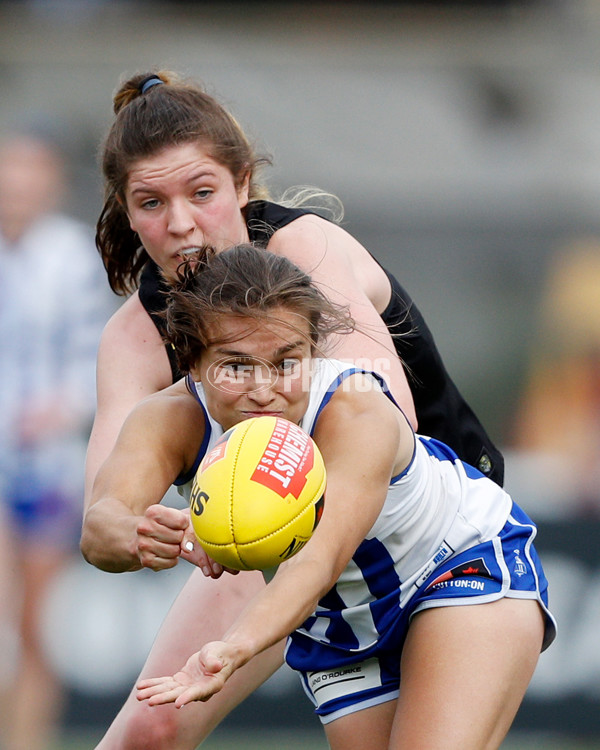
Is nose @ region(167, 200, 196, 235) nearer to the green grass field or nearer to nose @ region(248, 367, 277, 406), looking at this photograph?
nose @ region(248, 367, 277, 406)

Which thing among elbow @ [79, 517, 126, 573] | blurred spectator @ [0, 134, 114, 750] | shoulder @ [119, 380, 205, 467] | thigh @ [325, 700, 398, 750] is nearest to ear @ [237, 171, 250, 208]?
shoulder @ [119, 380, 205, 467]

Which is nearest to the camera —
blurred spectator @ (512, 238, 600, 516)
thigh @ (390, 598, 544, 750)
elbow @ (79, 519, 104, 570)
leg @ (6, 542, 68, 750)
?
elbow @ (79, 519, 104, 570)

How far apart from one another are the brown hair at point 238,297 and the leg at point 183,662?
1071 millimetres

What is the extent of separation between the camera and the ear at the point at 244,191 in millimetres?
4059

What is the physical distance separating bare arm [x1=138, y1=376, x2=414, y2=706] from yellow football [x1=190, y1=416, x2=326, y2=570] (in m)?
0.08

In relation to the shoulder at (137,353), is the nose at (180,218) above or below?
above

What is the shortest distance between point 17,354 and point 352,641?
356cm

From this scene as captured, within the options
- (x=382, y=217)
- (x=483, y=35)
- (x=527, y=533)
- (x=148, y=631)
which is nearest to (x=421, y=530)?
(x=527, y=533)

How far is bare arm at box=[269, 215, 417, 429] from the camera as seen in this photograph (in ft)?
11.7

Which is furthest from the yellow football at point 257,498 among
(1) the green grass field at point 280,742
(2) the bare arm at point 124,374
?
(1) the green grass field at point 280,742

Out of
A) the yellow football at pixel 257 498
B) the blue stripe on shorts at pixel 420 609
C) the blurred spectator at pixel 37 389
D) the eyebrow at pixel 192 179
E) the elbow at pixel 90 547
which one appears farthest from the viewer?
the blurred spectator at pixel 37 389

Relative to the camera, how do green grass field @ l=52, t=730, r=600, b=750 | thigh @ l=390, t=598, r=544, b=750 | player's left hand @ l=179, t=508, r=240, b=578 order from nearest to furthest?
player's left hand @ l=179, t=508, r=240, b=578 < thigh @ l=390, t=598, r=544, b=750 < green grass field @ l=52, t=730, r=600, b=750

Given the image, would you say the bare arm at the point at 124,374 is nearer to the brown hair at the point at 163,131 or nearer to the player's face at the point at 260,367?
the brown hair at the point at 163,131

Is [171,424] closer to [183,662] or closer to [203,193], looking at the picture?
[203,193]
